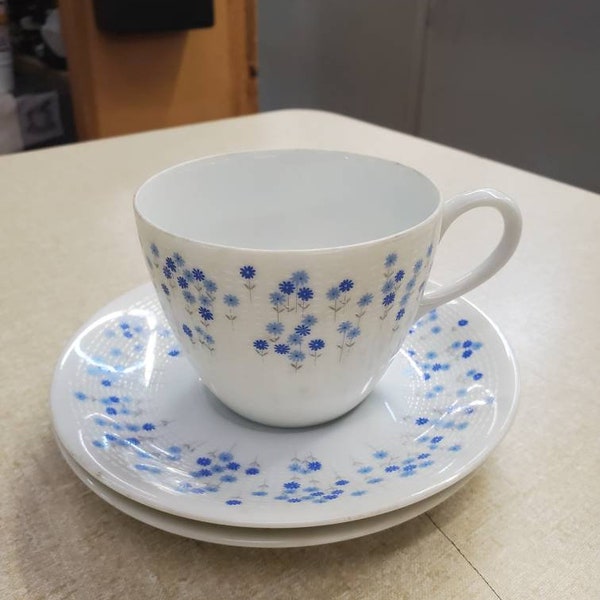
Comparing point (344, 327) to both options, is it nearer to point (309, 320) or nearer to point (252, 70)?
point (309, 320)

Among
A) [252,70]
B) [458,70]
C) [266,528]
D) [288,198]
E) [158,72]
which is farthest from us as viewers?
[458,70]

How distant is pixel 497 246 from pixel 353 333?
10cm

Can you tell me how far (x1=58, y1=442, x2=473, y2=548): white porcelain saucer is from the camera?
0.78 feet

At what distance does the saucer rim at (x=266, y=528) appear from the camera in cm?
24

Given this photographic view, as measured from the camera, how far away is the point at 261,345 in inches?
10.9

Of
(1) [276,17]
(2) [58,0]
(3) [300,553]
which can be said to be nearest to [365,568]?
(3) [300,553]

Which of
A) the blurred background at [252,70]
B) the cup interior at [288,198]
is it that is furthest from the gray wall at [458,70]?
the cup interior at [288,198]

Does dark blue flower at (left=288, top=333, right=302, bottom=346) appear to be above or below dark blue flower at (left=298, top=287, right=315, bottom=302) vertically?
below

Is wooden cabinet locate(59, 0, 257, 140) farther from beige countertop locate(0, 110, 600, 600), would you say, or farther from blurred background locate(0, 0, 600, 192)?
beige countertop locate(0, 110, 600, 600)

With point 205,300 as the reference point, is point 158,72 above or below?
below

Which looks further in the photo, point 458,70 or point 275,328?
point 458,70

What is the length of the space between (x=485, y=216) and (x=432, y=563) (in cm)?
41

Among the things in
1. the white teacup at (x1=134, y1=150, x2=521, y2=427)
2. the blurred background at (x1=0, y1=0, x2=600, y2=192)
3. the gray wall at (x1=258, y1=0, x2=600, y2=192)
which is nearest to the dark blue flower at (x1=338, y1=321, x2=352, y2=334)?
the white teacup at (x1=134, y1=150, x2=521, y2=427)

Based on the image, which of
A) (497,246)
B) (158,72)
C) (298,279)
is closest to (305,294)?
(298,279)
